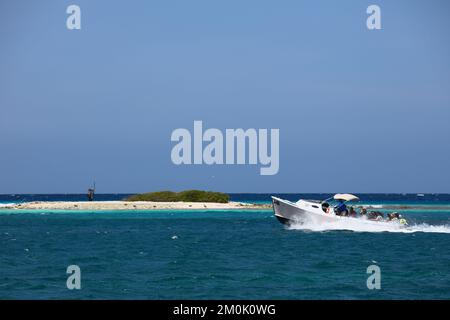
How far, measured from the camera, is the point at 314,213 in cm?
5625

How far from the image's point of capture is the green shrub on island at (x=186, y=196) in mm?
119938

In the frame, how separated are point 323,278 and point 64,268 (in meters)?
12.0

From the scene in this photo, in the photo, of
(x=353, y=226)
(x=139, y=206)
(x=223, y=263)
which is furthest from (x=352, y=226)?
(x=139, y=206)

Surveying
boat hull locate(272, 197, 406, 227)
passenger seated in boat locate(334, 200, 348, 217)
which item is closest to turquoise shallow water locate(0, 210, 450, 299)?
boat hull locate(272, 197, 406, 227)

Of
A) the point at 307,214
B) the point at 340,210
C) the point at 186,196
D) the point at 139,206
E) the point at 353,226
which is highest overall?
the point at 186,196

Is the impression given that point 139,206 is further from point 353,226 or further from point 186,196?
point 353,226

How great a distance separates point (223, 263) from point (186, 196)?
85.1 metres

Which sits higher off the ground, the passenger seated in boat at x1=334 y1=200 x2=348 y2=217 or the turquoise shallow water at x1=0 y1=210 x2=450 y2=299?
the passenger seated in boat at x1=334 y1=200 x2=348 y2=217

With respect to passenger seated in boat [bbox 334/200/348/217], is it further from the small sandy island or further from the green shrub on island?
the green shrub on island

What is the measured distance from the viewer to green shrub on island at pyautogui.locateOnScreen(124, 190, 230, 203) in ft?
393

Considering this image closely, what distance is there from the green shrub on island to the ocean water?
60225mm

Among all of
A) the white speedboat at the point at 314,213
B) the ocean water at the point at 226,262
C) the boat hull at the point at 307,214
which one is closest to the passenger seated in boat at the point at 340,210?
the white speedboat at the point at 314,213

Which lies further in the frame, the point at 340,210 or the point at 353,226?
the point at 340,210
